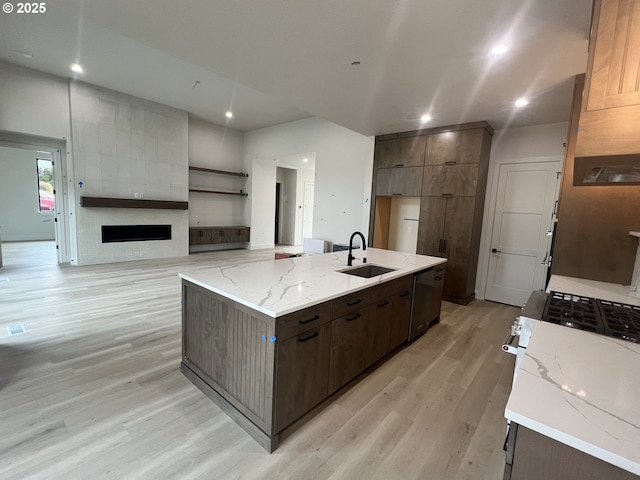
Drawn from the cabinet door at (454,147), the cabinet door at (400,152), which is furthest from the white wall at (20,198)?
the cabinet door at (454,147)

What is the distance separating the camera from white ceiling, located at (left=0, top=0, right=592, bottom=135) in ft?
6.65

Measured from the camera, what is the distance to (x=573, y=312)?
149 cm

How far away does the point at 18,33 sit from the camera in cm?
383

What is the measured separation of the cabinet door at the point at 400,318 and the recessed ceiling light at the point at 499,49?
2.18 m

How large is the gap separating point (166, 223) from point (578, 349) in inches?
299

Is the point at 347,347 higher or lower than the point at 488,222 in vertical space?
lower

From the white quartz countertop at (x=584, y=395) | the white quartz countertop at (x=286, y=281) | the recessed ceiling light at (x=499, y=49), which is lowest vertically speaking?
the white quartz countertop at (x=286, y=281)

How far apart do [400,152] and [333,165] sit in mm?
1889

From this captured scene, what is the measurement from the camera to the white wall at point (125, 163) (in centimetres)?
567

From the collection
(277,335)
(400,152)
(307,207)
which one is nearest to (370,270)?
(277,335)

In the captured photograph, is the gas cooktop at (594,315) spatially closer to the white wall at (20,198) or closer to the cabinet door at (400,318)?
the cabinet door at (400,318)

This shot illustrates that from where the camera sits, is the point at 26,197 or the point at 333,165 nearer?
the point at 333,165

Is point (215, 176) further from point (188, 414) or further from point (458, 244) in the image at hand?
point (188, 414)

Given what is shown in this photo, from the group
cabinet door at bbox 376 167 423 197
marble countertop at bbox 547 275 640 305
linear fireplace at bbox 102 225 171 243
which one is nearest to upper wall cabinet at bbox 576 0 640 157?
marble countertop at bbox 547 275 640 305
